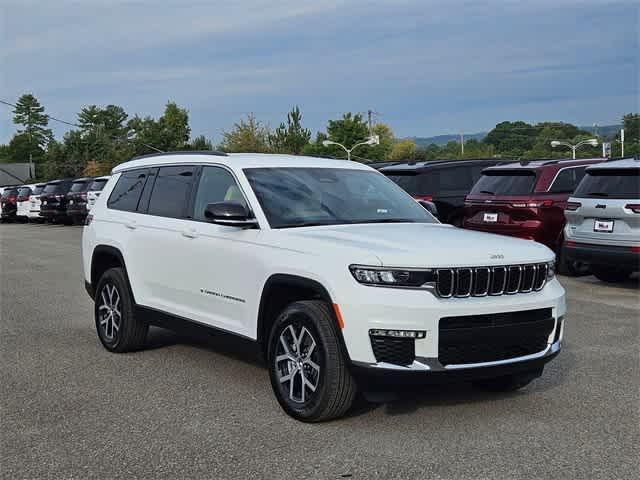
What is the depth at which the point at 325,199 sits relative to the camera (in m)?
6.61

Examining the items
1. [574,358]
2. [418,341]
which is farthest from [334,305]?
[574,358]

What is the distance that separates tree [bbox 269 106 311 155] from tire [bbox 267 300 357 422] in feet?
234

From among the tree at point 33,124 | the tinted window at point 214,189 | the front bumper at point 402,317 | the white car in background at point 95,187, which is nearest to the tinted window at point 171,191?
the tinted window at point 214,189

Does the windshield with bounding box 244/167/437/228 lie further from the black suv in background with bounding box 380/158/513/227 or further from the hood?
the black suv in background with bounding box 380/158/513/227

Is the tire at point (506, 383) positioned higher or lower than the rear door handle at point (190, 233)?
lower

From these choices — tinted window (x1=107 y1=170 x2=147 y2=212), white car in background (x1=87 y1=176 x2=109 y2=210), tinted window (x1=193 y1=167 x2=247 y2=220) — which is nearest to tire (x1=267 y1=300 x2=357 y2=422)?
tinted window (x1=193 y1=167 x2=247 y2=220)

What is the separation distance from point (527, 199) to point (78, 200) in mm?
22354

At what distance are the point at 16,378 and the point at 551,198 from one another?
885cm

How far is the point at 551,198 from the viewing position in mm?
13336

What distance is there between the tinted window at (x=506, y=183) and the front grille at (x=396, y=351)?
8719 mm

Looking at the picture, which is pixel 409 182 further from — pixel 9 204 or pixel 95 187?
pixel 9 204

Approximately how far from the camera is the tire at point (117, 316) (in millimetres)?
7789

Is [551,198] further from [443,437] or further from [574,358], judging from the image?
[443,437]

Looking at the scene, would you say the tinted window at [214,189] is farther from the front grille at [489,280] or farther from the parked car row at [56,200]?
the parked car row at [56,200]
